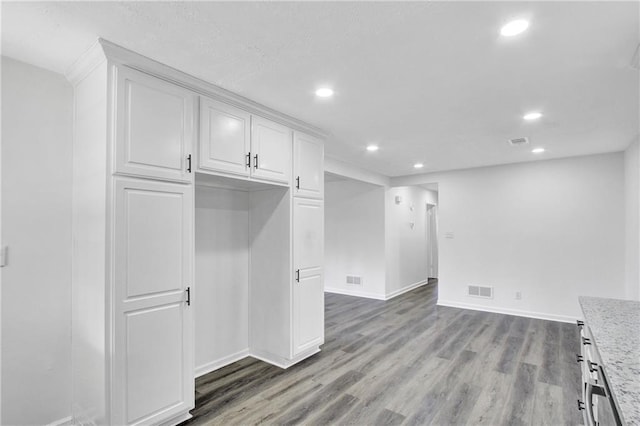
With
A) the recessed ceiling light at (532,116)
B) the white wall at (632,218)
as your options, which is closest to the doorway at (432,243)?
the white wall at (632,218)

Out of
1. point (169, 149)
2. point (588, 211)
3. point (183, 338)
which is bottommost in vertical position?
point (183, 338)

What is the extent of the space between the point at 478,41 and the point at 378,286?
17.9 ft

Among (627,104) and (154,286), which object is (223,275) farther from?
(627,104)

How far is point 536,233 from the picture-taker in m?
5.40

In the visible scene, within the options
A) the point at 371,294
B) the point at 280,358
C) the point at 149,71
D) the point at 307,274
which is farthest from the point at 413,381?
the point at 371,294

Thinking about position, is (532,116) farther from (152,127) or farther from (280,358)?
(280,358)

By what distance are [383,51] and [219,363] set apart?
3307mm

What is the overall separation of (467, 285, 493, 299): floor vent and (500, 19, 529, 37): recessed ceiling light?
4.99 meters

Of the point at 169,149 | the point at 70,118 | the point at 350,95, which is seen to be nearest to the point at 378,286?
the point at 350,95

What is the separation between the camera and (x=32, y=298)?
7.25ft

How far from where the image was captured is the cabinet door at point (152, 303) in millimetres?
2082

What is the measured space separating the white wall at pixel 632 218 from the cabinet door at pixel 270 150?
4.14 metres

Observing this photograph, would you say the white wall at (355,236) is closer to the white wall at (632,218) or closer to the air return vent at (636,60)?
the white wall at (632,218)

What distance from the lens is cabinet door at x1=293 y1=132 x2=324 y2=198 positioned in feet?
11.4
